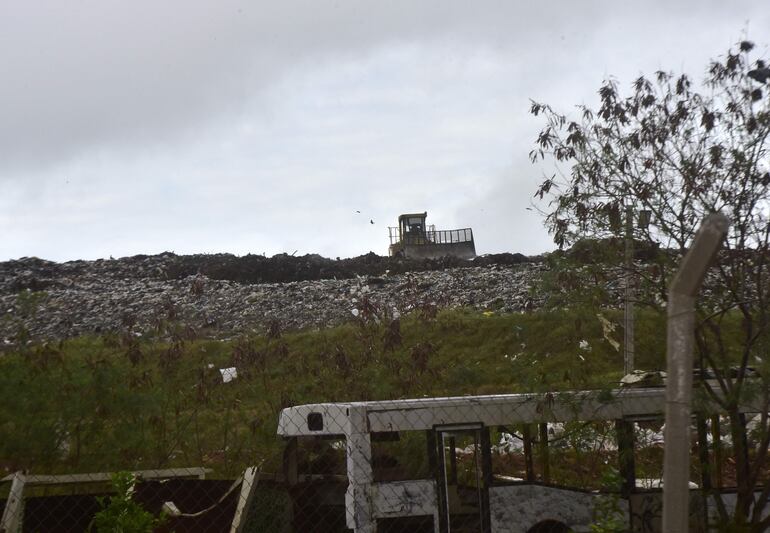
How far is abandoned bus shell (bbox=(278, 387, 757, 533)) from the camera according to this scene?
5645 mm

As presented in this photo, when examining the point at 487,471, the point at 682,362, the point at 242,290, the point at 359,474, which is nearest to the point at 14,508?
the point at 359,474

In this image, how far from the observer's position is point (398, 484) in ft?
18.8

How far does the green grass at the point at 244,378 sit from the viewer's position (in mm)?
6727

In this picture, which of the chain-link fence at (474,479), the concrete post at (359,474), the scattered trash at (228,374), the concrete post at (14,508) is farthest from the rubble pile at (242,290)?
the concrete post at (14,508)

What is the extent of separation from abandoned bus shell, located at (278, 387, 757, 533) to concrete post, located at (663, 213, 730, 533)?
2951 mm

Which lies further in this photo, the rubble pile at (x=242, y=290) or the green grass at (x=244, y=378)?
the rubble pile at (x=242, y=290)

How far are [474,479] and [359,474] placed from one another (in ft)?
3.62

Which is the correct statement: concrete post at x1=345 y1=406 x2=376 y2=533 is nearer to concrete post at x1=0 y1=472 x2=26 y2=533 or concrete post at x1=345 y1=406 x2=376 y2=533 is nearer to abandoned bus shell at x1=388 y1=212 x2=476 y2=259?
concrete post at x1=0 y1=472 x2=26 y2=533

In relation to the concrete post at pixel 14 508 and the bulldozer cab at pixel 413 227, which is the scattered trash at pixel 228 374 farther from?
the bulldozer cab at pixel 413 227

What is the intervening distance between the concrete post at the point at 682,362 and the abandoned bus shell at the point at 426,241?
88.1ft

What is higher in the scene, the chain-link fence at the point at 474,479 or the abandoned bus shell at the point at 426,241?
the abandoned bus shell at the point at 426,241

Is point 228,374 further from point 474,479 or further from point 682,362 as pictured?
point 682,362

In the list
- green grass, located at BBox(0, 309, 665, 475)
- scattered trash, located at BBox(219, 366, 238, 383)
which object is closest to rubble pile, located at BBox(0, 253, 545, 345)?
green grass, located at BBox(0, 309, 665, 475)

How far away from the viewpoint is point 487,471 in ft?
19.3
